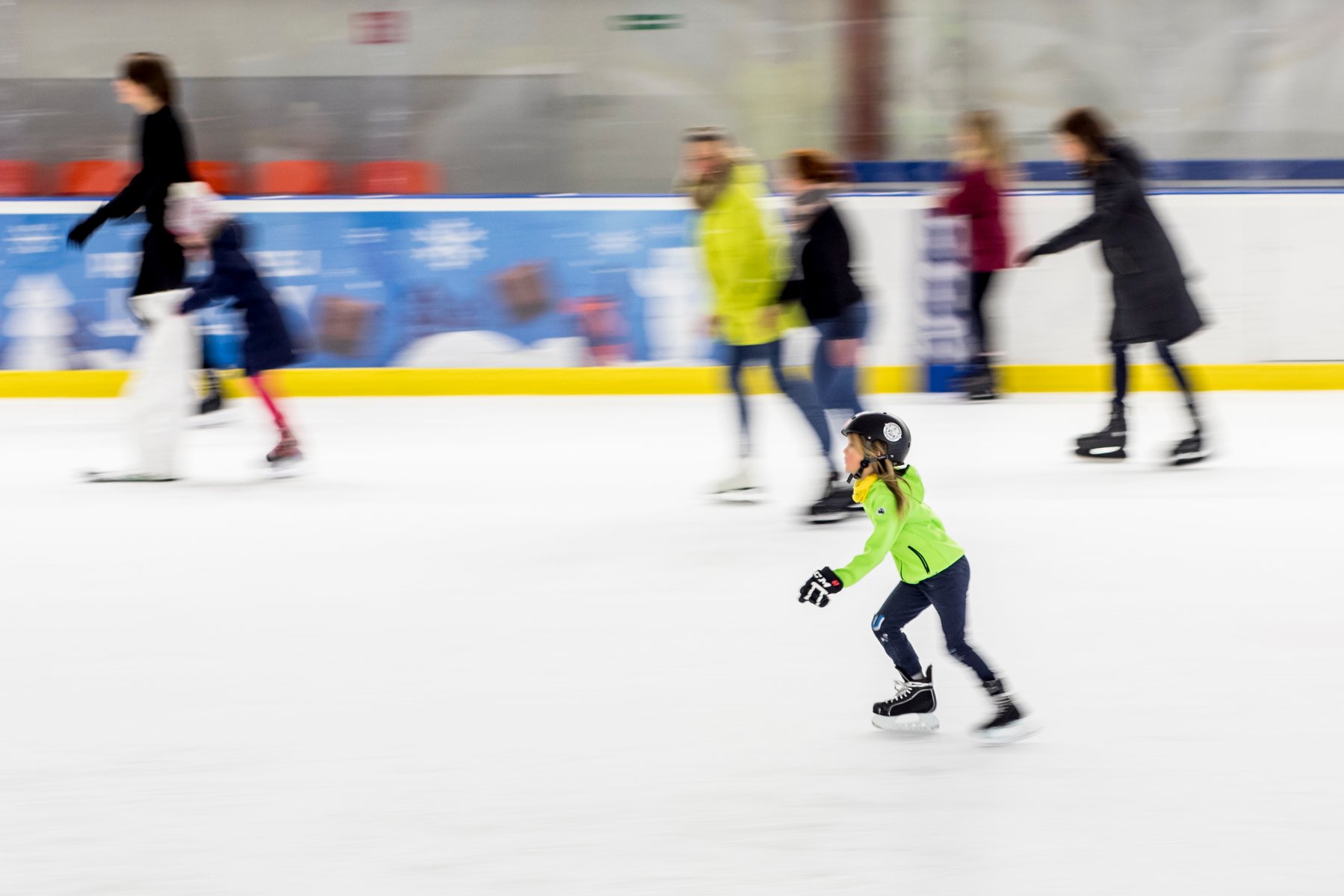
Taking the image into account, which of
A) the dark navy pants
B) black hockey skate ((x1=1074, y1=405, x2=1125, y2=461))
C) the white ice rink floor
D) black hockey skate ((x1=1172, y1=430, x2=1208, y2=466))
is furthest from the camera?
black hockey skate ((x1=1074, y1=405, x2=1125, y2=461))

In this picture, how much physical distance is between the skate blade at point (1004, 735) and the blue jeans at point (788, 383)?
2.37 metres

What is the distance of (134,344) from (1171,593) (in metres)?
6.07

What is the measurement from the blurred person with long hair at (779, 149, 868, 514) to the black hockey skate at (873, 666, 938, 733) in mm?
2209

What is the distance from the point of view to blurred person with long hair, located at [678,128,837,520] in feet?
17.7

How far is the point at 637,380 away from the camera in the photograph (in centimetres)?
861

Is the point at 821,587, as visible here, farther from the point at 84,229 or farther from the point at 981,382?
the point at 981,382

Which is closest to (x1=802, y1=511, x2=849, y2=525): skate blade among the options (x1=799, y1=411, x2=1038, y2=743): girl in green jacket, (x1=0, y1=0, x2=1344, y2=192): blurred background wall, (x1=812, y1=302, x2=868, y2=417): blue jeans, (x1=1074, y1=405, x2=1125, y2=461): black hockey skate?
(x1=812, y1=302, x2=868, y2=417): blue jeans

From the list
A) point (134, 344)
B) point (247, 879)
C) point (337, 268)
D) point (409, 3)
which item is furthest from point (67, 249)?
point (247, 879)

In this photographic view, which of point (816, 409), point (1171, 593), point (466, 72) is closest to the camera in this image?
point (1171, 593)

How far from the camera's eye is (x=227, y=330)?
844cm

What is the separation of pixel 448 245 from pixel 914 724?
6024mm

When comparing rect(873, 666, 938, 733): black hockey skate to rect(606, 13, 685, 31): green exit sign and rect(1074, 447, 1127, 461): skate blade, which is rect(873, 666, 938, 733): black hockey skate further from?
rect(606, 13, 685, 31): green exit sign

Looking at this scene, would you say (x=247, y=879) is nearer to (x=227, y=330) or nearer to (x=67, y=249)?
(x=227, y=330)

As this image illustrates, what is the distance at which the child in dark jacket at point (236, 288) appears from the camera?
235 inches
